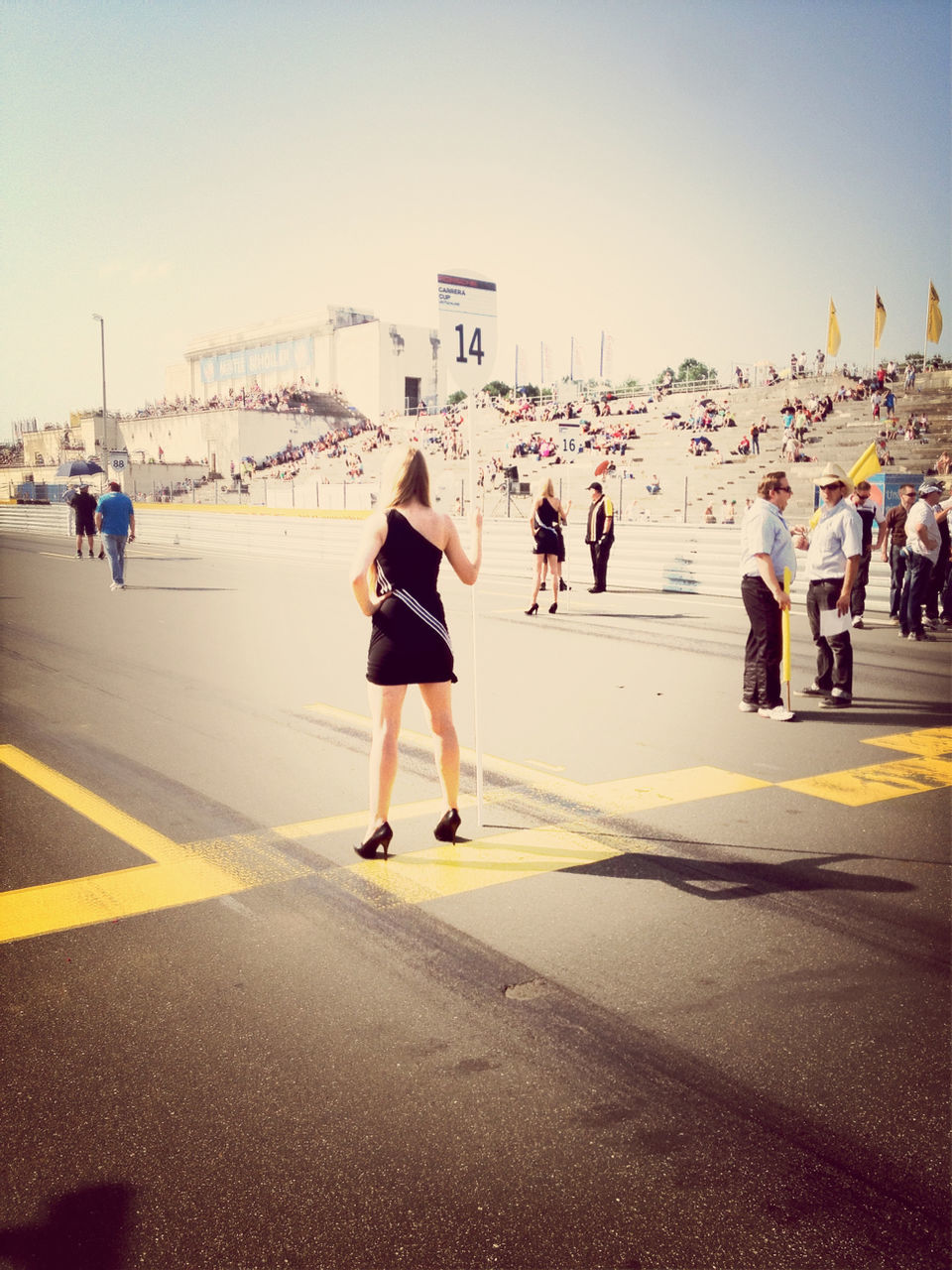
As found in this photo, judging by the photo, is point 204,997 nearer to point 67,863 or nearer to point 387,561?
point 67,863

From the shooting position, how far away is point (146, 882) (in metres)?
4.36

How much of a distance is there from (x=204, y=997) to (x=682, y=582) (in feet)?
45.9

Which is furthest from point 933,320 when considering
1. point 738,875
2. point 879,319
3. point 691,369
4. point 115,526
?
point 691,369

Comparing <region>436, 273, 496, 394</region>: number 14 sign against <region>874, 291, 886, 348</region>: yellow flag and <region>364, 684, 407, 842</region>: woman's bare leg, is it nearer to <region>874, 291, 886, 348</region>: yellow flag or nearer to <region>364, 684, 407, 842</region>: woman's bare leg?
<region>364, 684, 407, 842</region>: woman's bare leg

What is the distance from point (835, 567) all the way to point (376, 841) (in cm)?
525

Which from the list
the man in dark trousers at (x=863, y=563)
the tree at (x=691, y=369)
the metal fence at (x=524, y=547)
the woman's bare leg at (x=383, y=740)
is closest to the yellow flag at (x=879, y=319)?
the metal fence at (x=524, y=547)

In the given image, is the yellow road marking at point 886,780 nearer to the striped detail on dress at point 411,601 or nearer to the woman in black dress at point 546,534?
the striped detail on dress at point 411,601

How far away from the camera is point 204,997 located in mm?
3355

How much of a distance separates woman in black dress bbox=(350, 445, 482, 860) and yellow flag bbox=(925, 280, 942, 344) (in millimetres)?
40622

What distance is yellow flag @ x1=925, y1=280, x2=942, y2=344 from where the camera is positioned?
38.9 meters

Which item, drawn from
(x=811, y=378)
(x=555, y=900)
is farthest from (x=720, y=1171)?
(x=811, y=378)

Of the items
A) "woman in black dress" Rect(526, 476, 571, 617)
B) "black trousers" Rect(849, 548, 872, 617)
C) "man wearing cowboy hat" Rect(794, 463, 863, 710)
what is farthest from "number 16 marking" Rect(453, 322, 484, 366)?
"black trousers" Rect(849, 548, 872, 617)

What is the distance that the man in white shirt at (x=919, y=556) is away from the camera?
446 inches

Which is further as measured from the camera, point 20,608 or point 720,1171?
point 20,608
